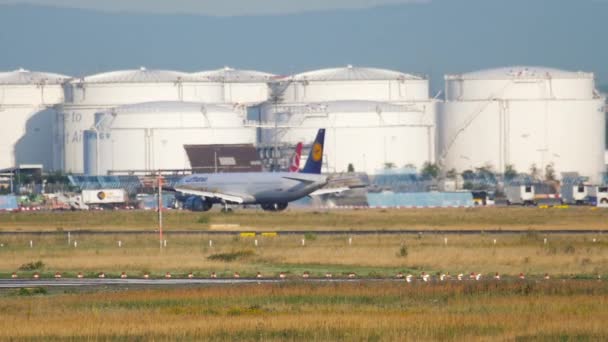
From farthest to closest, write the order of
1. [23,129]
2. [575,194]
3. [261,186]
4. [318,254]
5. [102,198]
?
[23,129] → [102,198] → [575,194] → [261,186] → [318,254]

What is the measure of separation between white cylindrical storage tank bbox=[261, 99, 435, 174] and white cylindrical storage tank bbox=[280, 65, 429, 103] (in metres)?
9.40

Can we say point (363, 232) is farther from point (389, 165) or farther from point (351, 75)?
point (351, 75)

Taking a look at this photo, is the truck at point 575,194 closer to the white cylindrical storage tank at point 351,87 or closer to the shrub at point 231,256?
the white cylindrical storage tank at point 351,87

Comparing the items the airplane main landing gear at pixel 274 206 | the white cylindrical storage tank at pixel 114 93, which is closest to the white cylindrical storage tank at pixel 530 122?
the white cylindrical storage tank at pixel 114 93

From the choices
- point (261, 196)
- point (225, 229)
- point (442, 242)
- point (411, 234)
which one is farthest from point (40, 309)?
point (261, 196)

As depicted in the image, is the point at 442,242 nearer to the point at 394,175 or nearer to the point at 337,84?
the point at 394,175

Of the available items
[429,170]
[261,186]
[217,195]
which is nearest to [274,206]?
[261,186]

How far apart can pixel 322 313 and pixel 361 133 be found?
13579 cm

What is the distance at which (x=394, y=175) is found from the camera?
16425cm

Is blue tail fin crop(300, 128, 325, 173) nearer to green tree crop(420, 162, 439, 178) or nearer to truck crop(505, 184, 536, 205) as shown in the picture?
truck crop(505, 184, 536, 205)

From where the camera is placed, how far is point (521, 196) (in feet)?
416

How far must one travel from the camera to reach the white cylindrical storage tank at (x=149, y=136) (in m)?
166

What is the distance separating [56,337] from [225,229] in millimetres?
53148

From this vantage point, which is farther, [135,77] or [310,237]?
[135,77]
